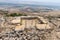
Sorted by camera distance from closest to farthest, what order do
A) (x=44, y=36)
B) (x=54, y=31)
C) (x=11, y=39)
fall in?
(x=11, y=39) → (x=44, y=36) → (x=54, y=31)

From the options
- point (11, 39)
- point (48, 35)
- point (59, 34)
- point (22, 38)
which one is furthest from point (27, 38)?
point (59, 34)

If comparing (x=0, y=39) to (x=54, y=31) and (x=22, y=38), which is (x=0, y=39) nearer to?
(x=22, y=38)

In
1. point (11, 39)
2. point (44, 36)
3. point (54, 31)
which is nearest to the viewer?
point (11, 39)

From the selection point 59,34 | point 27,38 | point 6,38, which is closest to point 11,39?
point 6,38

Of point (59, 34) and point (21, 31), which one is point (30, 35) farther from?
point (59, 34)

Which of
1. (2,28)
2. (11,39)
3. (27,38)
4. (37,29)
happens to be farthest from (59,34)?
(2,28)

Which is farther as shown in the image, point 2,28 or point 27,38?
point 2,28

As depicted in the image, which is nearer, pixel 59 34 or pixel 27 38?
pixel 27 38

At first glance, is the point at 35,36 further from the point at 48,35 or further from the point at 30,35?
the point at 48,35
